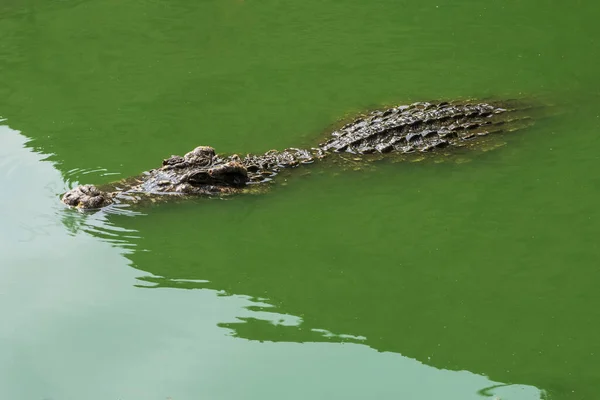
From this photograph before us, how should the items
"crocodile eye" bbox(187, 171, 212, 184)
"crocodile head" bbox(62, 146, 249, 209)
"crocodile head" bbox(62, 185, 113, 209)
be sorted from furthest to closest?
"crocodile eye" bbox(187, 171, 212, 184)
"crocodile head" bbox(62, 146, 249, 209)
"crocodile head" bbox(62, 185, 113, 209)

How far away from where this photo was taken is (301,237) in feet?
20.5

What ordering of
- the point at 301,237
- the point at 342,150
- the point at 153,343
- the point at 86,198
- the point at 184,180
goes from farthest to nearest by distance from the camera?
the point at 342,150
the point at 184,180
the point at 86,198
the point at 301,237
the point at 153,343

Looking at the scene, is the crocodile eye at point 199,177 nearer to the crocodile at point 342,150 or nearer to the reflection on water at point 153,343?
the crocodile at point 342,150

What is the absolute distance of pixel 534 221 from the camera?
21.1 ft

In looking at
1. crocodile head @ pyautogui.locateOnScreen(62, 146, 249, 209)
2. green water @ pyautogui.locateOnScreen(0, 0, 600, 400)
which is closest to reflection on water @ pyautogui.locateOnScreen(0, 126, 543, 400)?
green water @ pyautogui.locateOnScreen(0, 0, 600, 400)

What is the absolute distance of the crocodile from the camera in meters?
6.67

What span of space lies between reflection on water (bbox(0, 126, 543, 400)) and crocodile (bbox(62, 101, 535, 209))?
0.49 meters

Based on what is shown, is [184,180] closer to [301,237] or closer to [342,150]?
[301,237]

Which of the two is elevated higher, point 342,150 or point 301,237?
point 342,150

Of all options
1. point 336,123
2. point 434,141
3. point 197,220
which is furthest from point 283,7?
point 197,220

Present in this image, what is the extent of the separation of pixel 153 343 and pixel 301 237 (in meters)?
1.72

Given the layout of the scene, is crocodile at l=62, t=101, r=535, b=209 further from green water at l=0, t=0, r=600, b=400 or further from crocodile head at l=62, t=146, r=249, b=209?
green water at l=0, t=0, r=600, b=400

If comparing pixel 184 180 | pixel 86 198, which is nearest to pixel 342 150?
pixel 184 180

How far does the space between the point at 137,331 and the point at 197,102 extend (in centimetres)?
430
